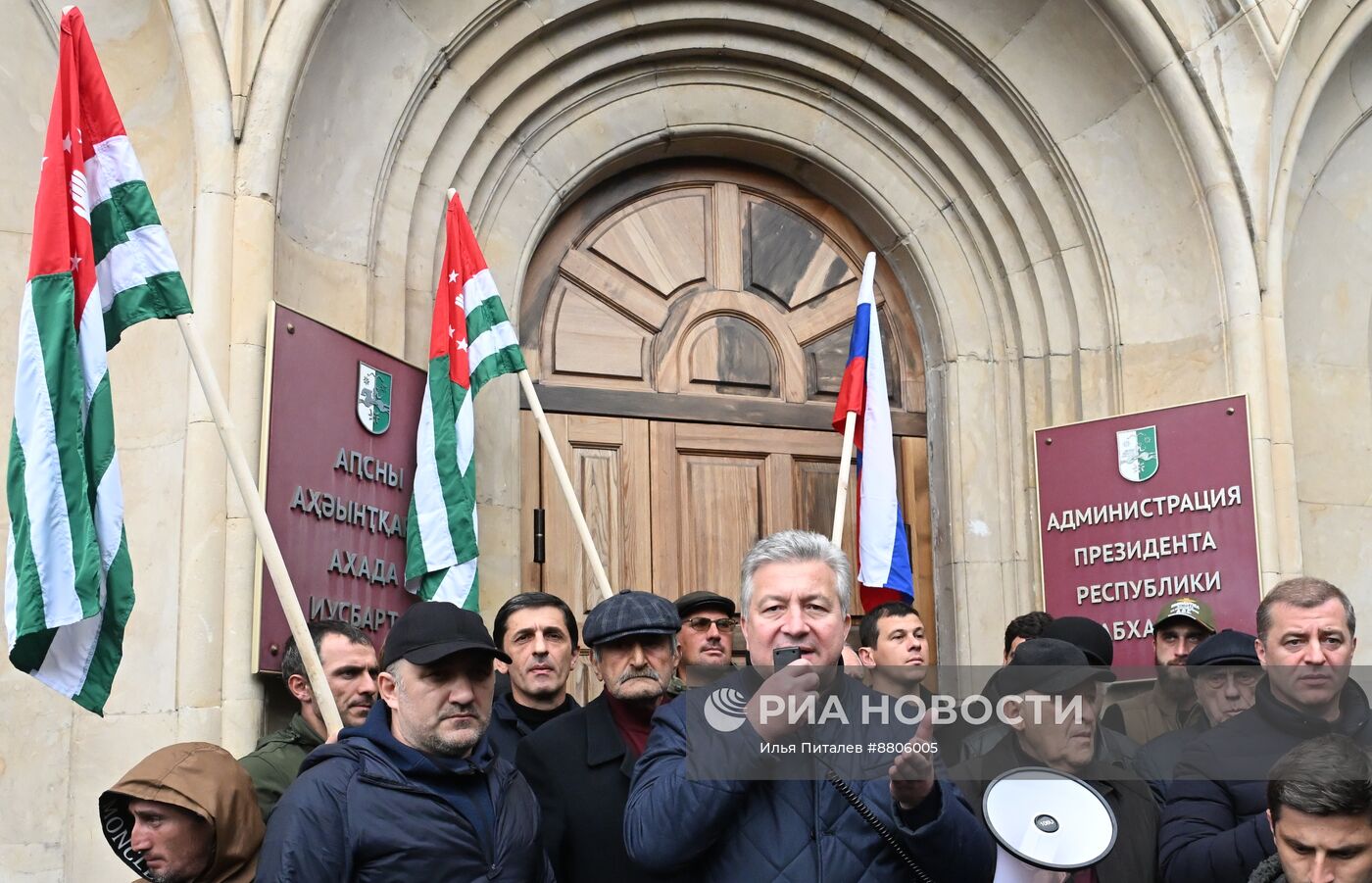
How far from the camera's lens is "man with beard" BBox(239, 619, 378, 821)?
4.73m

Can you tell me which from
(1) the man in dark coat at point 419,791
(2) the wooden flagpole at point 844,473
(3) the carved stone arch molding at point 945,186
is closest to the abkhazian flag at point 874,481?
(2) the wooden flagpole at point 844,473

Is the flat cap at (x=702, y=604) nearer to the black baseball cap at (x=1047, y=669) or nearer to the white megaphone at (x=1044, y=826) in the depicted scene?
the black baseball cap at (x=1047, y=669)

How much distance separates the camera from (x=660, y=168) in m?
7.68

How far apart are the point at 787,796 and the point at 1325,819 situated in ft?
3.60

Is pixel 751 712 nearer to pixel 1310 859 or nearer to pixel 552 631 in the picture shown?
pixel 1310 859

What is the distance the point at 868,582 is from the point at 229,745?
9.19ft

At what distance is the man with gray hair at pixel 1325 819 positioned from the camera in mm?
3221

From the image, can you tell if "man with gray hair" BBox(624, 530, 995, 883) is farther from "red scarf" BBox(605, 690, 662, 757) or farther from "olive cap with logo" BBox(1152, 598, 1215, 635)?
"olive cap with logo" BBox(1152, 598, 1215, 635)

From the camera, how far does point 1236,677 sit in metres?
5.00

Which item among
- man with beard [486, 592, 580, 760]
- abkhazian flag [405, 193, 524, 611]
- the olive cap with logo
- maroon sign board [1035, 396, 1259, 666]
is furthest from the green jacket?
maroon sign board [1035, 396, 1259, 666]

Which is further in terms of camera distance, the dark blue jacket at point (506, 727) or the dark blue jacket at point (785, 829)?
the dark blue jacket at point (506, 727)

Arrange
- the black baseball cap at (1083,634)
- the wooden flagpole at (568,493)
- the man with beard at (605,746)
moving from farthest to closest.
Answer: the wooden flagpole at (568,493) → the black baseball cap at (1083,634) → the man with beard at (605,746)

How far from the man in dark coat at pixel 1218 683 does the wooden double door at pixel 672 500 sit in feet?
8.25

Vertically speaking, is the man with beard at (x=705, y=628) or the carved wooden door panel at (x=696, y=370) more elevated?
the carved wooden door panel at (x=696, y=370)
